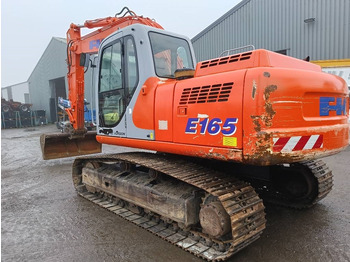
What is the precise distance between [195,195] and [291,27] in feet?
36.5

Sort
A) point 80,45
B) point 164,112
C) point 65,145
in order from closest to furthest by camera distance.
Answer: point 164,112 → point 80,45 → point 65,145

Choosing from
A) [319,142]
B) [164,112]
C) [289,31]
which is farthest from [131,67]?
[289,31]

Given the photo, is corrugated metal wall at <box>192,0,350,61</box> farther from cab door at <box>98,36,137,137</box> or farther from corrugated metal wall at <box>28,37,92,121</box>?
A: corrugated metal wall at <box>28,37,92,121</box>

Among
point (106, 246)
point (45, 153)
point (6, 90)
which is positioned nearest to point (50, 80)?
point (6, 90)

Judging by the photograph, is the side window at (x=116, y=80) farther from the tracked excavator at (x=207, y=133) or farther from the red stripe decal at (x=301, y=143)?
the red stripe decal at (x=301, y=143)

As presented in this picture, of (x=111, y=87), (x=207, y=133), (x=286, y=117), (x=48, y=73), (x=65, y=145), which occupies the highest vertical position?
(x=48, y=73)

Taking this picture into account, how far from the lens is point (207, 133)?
288 centimetres

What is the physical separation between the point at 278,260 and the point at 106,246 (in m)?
1.91

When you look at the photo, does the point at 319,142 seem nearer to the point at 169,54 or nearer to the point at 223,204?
the point at 223,204

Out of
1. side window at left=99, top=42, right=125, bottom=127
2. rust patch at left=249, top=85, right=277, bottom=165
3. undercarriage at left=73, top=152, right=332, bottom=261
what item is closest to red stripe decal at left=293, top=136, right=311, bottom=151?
rust patch at left=249, top=85, right=277, bottom=165

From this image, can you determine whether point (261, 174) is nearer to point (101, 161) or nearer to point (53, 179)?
point (101, 161)

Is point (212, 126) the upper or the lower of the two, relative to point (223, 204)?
upper

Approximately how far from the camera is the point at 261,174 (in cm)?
393

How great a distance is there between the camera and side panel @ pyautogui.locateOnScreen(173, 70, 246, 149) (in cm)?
263
